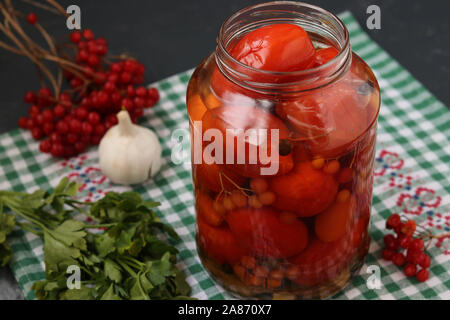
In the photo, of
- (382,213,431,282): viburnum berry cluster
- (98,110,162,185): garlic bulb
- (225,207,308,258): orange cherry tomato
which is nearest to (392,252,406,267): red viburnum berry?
(382,213,431,282): viburnum berry cluster

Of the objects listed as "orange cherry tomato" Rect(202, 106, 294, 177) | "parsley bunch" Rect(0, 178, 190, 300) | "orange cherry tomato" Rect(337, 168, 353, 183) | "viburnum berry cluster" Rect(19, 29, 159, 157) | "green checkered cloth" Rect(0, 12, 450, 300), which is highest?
"orange cherry tomato" Rect(202, 106, 294, 177)

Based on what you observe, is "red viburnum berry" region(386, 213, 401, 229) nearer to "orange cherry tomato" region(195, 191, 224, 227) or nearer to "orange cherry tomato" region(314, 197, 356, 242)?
"orange cherry tomato" region(314, 197, 356, 242)

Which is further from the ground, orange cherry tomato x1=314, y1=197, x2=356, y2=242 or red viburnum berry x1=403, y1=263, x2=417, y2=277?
orange cherry tomato x1=314, y1=197, x2=356, y2=242

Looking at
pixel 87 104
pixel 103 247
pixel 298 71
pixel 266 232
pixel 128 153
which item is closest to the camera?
pixel 298 71

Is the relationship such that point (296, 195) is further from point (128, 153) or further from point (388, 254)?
point (128, 153)

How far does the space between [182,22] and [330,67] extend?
3.07 ft

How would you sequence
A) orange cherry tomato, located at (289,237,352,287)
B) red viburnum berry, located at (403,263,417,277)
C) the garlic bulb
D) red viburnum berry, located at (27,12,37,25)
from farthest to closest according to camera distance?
red viburnum berry, located at (27,12,37,25)
the garlic bulb
red viburnum berry, located at (403,263,417,277)
orange cherry tomato, located at (289,237,352,287)

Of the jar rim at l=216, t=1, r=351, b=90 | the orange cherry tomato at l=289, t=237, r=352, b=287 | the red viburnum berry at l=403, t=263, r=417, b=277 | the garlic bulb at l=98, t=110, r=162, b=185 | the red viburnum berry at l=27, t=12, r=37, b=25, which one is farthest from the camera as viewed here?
the red viburnum berry at l=27, t=12, r=37, b=25

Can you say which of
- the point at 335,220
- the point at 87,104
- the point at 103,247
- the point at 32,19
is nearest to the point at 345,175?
the point at 335,220

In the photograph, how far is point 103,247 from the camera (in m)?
1.09

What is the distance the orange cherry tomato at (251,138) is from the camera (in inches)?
35.5

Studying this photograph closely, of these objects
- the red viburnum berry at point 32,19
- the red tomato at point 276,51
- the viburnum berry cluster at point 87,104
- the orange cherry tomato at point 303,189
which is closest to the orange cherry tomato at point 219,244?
the orange cherry tomato at point 303,189

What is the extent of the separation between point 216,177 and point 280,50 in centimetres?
20

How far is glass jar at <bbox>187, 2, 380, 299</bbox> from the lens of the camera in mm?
903
